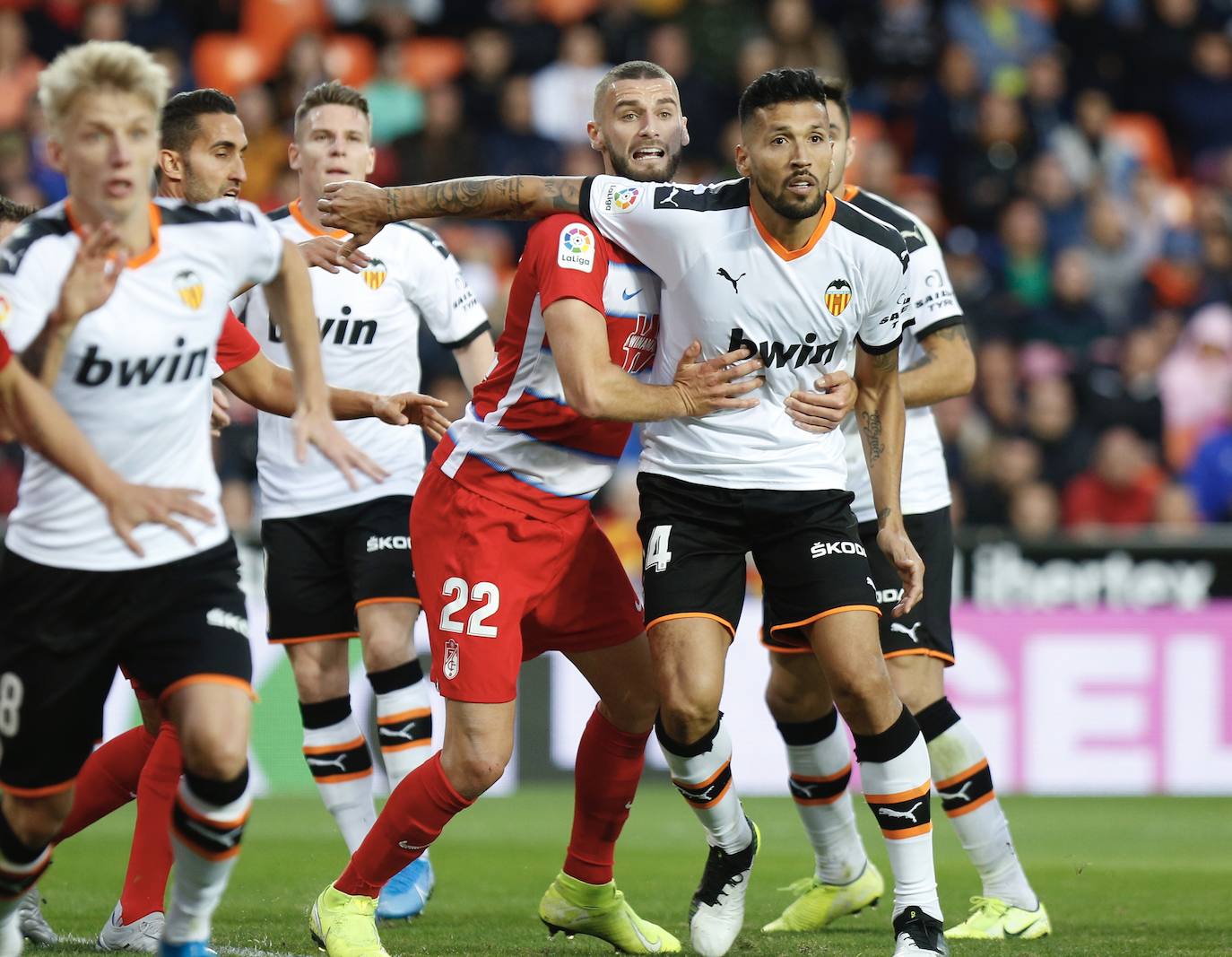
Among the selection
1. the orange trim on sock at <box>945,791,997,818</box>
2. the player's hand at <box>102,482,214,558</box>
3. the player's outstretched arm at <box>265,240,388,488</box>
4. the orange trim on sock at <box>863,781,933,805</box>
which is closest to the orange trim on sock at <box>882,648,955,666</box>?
the orange trim on sock at <box>945,791,997,818</box>

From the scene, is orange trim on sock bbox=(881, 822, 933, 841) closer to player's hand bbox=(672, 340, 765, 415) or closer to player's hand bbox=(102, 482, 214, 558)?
player's hand bbox=(672, 340, 765, 415)

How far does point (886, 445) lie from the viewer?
6406 millimetres

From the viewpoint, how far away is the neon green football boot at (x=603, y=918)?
6.54m

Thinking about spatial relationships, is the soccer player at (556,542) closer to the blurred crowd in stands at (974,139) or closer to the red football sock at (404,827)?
the red football sock at (404,827)

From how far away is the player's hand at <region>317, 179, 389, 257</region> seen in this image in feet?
20.7

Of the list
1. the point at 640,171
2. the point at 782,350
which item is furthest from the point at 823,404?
the point at 640,171

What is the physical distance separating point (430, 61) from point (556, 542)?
38.1ft

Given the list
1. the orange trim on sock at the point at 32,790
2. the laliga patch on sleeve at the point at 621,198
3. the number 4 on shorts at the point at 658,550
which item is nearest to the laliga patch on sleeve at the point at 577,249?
the laliga patch on sleeve at the point at 621,198

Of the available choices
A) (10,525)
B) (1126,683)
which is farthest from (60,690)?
(1126,683)

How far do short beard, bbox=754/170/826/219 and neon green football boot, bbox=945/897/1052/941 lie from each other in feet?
8.97

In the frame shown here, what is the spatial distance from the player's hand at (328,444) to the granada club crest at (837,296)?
175cm

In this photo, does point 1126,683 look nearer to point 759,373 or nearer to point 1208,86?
point 759,373

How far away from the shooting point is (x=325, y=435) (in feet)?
16.7

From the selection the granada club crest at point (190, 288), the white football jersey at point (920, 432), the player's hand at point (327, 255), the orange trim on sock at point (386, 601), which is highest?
the player's hand at point (327, 255)
